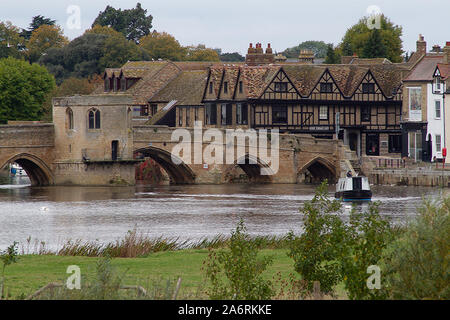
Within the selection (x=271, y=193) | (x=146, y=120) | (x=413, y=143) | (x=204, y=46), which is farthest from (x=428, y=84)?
(x=204, y=46)

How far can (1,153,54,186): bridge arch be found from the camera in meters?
66.8

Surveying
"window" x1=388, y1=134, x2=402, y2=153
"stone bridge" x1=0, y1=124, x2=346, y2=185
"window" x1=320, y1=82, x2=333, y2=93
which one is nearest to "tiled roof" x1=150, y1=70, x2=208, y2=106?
"window" x1=320, y1=82, x2=333, y2=93

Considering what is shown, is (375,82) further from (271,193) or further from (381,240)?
(381,240)

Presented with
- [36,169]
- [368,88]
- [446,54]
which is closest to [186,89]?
[368,88]

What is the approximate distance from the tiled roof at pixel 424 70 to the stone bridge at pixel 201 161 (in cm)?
694

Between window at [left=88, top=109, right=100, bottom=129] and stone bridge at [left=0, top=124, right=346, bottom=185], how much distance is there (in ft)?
8.25

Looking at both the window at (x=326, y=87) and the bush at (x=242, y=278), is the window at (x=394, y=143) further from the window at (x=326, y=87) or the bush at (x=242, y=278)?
the bush at (x=242, y=278)

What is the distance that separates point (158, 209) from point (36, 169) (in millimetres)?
18992

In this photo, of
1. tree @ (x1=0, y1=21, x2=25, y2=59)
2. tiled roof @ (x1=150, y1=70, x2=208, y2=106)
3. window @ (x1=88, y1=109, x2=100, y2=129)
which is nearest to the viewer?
window @ (x1=88, y1=109, x2=100, y2=129)

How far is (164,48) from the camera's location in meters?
128

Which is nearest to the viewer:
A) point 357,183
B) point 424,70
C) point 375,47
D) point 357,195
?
point 357,195

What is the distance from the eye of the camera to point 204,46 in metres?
143

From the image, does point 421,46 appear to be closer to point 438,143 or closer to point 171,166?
point 438,143

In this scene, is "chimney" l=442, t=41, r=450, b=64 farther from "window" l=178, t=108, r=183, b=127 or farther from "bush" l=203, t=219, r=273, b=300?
"bush" l=203, t=219, r=273, b=300
